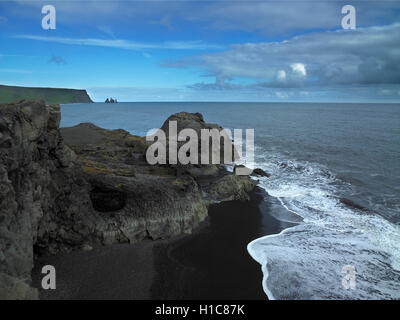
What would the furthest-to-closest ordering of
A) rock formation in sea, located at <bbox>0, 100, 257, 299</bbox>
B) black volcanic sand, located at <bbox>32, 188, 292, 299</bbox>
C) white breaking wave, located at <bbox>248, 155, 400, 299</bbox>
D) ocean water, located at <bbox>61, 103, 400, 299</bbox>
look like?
1. ocean water, located at <bbox>61, 103, 400, 299</bbox>
2. white breaking wave, located at <bbox>248, 155, 400, 299</bbox>
3. black volcanic sand, located at <bbox>32, 188, 292, 299</bbox>
4. rock formation in sea, located at <bbox>0, 100, 257, 299</bbox>

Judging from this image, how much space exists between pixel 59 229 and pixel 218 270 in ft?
30.6

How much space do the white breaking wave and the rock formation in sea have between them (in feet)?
22.0

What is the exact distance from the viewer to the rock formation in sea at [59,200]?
1098 centimetres

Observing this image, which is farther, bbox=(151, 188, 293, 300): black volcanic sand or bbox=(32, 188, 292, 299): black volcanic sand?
bbox=(151, 188, 293, 300): black volcanic sand

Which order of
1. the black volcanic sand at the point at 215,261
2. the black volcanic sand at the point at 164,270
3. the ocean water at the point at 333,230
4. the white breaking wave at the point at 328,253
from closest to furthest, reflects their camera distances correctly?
the black volcanic sand at the point at 164,270 → the black volcanic sand at the point at 215,261 → the white breaking wave at the point at 328,253 → the ocean water at the point at 333,230

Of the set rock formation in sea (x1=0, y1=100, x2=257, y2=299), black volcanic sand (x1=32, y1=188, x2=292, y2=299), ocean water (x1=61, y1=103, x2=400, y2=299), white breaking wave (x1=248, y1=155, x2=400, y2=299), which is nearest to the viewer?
rock formation in sea (x1=0, y1=100, x2=257, y2=299)

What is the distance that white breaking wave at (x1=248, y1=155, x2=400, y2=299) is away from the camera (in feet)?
48.7

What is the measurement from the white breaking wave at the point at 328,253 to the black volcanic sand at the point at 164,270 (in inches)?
49.1

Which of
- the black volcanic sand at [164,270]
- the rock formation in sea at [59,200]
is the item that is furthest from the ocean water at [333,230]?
the rock formation in sea at [59,200]

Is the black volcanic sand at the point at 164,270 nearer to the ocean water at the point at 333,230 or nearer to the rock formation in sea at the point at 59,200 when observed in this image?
the rock formation in sea at the point at 59,200

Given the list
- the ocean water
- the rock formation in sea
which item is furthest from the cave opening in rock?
the ocean water

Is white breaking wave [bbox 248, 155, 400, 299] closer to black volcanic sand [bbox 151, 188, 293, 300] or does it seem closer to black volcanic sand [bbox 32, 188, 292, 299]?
black volcanic sand [bbox 151, 188, 293, 300]

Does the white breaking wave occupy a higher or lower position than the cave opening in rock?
lower
